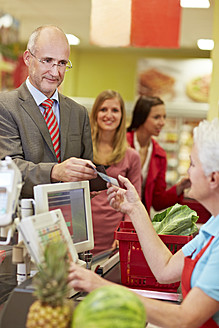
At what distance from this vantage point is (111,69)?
1250cm

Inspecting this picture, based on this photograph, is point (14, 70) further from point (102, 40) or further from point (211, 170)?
point (211, 170)

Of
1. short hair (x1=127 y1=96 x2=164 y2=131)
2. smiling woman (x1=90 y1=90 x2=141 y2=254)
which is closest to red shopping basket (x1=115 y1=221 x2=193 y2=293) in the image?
smiling woman (x1=90 y1=90 x2=141 y2=254)

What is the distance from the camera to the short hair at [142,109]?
484cm

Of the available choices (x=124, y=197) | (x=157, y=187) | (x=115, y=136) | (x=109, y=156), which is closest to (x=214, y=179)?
(x=124, y=197)

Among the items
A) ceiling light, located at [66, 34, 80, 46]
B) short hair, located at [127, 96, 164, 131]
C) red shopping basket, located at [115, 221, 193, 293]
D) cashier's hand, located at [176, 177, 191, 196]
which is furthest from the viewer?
ceiling light, located at [66, 34, 80, 46]

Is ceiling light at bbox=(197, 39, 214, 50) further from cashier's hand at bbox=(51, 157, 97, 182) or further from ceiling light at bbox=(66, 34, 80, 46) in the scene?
cashier's hand at bbox=(51, 157, 97, 182)

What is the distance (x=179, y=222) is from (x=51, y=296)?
3.60 feet

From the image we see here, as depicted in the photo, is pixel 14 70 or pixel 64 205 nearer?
pixel 64 205

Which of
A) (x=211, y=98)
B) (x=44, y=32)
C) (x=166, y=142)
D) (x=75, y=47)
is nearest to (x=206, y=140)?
(x=44, y=32)

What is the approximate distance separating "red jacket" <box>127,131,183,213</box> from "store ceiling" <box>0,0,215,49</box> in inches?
149

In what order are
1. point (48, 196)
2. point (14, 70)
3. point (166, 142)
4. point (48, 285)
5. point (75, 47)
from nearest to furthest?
point (48, 285)
point (48, 196)
point (14, 70)
point (166, 142)
point (75, 47)

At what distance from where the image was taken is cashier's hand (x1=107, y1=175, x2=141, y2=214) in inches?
85.3

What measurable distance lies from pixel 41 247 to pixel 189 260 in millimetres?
558

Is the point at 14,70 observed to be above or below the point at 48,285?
above
